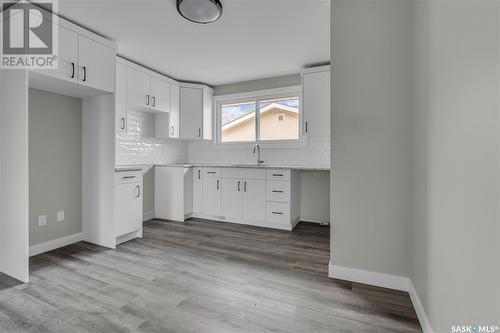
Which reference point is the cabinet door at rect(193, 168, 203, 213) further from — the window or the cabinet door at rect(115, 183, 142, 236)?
the cabinet door at rect(115, 183, 142, 236)

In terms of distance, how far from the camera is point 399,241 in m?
1.90

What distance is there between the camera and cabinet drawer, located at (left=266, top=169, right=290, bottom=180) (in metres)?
3.55

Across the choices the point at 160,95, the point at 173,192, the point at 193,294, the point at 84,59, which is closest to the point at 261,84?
the point at 160,95

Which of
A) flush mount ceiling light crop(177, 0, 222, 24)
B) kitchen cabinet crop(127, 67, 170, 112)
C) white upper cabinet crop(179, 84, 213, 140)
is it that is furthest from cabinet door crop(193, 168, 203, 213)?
flush mount ceiling light crop(177, 0, 222, 24)

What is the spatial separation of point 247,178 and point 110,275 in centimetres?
218

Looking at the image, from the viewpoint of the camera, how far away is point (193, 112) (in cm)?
445

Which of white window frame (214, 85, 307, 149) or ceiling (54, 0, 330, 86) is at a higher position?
ceiling (54, 0, 330, 86)

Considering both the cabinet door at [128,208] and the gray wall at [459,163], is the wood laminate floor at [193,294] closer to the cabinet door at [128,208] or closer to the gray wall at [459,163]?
the cabinet door at [128,208]

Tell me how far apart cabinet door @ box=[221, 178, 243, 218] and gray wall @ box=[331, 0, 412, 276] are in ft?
6.46

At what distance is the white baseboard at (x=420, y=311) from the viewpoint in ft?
4.56

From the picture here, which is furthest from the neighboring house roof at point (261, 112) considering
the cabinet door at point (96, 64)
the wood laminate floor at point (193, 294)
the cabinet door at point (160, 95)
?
the wood laminate floor at point (193, 294)

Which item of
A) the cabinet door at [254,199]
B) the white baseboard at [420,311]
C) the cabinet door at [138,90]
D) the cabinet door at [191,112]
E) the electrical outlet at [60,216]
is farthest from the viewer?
the cabinet door at [191,112]

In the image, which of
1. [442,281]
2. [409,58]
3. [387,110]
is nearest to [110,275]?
[442,281]

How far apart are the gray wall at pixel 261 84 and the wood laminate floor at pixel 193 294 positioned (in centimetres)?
274
